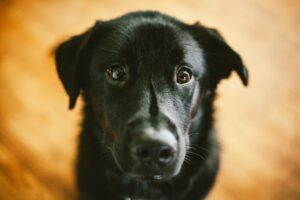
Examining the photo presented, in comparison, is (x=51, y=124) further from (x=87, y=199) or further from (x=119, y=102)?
(x=119, y=102)

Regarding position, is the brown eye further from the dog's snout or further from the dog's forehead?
the dog's snout

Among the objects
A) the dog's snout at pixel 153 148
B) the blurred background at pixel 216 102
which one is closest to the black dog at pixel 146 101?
the dog's snout at pixel 153 148

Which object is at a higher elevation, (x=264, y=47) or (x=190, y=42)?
(x=190, y=42)

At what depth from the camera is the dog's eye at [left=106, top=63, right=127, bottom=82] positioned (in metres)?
1.78

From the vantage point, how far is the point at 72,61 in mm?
1836

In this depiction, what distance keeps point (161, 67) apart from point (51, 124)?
1.31 metres

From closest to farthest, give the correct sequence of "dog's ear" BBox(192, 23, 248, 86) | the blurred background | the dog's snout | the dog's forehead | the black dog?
1. the dog's snout
2. the black dog
3. the dog's forehead
4. "dog's ear" BBox(192, 23, 248, 86)
5. the blurred background

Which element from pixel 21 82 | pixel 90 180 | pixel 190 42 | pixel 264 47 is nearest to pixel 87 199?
pixel 90 180

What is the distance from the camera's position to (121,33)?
72.2 inches

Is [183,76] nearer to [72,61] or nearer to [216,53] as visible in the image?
[216,53]

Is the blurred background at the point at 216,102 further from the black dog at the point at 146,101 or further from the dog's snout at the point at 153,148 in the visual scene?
the dog's snout at the point at 153,148

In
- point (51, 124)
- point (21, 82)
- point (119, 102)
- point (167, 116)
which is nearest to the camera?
point (167, 116)

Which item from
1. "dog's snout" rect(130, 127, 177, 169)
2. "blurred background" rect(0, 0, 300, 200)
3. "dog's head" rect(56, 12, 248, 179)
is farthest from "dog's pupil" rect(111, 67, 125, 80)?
"blurred background" rect(0, 0, 300, 200)

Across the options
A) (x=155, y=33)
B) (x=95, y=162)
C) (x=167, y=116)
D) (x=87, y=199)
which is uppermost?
(x=155, y=33)
